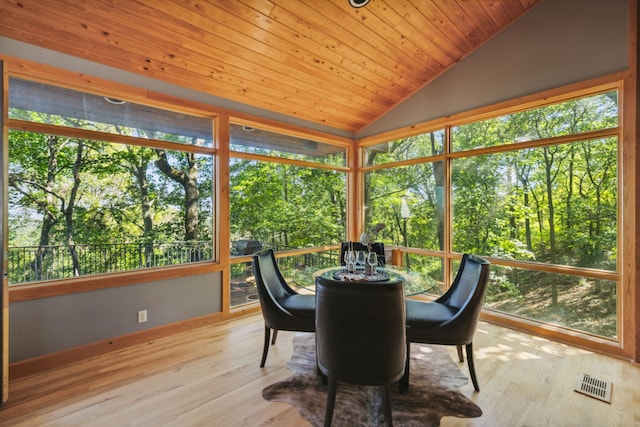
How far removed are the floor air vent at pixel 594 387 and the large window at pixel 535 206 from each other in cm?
81

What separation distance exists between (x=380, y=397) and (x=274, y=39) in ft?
10.8

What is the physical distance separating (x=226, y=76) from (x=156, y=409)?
312cm

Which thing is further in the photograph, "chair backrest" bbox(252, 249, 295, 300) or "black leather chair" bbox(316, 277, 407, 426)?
"chair backrest" bbox(252, 249, 295, 300)

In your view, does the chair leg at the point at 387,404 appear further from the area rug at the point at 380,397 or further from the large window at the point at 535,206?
the large window at the point at 535,206

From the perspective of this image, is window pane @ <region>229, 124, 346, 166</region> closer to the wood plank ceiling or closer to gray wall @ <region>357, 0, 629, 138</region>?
the wood plank ceiling

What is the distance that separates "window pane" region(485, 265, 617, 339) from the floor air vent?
812 millimetres

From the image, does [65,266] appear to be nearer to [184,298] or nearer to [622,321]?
[184,298]

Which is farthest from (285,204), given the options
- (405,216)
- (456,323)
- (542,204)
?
(542,204)

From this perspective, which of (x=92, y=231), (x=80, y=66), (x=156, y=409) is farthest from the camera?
(x=92, y=231)

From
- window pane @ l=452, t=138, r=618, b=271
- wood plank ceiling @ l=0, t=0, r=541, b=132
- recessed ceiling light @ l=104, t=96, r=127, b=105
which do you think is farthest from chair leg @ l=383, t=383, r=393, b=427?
recessed ceiling light @ l=104, t=96, r=127, b=105

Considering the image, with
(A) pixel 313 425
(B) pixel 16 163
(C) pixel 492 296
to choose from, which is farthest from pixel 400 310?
(B) pixel 16 163

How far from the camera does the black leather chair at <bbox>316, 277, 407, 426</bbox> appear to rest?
1.63 metres

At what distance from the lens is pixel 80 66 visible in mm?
2619

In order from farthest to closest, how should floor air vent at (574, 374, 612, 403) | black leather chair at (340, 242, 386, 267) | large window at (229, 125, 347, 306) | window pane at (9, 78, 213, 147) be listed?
large window at (229, 125, 347, 306) < black leather chair at (340, 242, 386, 267) < window pane at (9, 78, 213, 147) < floor air vent at (574, 374, 612, 403)
